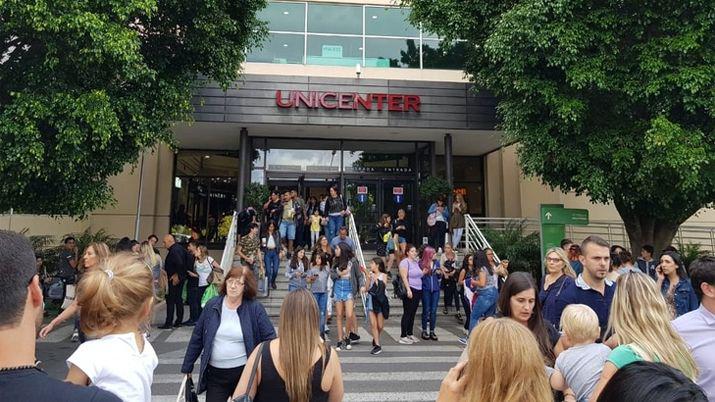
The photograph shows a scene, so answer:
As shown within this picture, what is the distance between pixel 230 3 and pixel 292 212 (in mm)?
5753

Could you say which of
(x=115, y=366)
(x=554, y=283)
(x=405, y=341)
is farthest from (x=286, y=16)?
(x=115, y=366)

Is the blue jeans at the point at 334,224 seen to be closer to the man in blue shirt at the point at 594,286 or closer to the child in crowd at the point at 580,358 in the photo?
the man in blue shirt at the point at 594,286

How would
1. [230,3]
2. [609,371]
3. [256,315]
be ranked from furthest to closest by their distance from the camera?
[230,3] → [256,315] → [609,371]

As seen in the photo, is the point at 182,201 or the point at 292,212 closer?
the point at 292,212

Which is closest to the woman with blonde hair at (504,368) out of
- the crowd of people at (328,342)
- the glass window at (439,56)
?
the crowd of people at (328,342)

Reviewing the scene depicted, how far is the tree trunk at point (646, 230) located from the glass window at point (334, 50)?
9.99 meters

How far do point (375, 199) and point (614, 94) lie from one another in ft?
28.1

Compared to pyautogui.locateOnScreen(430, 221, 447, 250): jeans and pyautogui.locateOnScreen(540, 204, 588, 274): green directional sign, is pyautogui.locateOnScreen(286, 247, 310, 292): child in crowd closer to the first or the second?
pyautogui.locateOnScreen(430, 221, 447, 250): jeans

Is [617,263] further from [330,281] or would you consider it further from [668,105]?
[330,281]

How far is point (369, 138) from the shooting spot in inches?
630

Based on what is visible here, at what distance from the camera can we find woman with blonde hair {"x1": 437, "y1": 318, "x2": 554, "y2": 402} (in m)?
1.67

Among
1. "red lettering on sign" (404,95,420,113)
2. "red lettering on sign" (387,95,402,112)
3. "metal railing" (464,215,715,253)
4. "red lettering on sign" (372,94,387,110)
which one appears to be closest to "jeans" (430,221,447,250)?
"metal railing" (464,215,715,253)

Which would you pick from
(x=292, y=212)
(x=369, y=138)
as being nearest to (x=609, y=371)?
(x=292, y=212)

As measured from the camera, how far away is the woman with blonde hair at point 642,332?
222 centimetres
